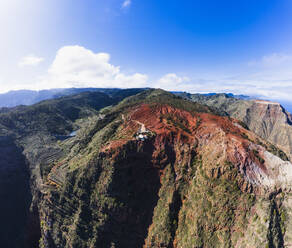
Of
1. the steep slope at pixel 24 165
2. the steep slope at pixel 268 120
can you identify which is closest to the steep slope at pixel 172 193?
the steep slope at pixel 24 165

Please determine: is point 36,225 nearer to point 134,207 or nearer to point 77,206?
point 77,206

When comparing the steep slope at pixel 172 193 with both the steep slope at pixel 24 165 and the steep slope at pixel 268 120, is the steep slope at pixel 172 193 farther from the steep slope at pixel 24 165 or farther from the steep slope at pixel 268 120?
the steep slope at pixel 268 120

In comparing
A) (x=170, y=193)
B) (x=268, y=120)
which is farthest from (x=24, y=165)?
(x=268, y=120)

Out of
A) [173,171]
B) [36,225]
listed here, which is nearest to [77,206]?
[36,225]

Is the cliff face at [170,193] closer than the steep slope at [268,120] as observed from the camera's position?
Yes

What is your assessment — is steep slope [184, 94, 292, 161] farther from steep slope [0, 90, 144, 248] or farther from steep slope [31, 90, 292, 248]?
steep slope [0, 90, 144, 248]

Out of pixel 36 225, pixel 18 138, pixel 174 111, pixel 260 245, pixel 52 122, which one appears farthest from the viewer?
pixel 52 122

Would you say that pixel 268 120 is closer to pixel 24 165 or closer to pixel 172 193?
pixel 172 193
